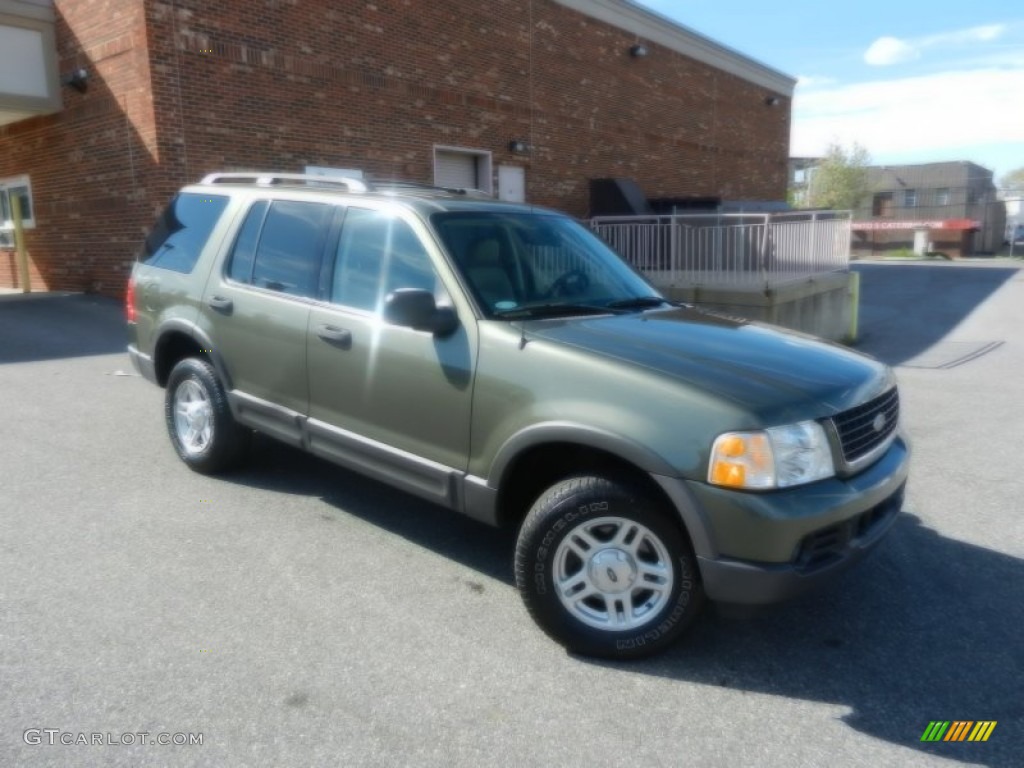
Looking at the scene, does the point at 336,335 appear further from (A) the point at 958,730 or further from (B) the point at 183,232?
(A) the point at 958,730

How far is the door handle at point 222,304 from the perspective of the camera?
4777mm

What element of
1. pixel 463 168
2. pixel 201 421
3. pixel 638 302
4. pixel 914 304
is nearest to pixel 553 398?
pixel 638 302

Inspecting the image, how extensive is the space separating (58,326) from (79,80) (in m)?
4.40

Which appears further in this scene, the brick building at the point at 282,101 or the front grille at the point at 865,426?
the brick building at the point at 282,101

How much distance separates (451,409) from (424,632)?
967 millimetres

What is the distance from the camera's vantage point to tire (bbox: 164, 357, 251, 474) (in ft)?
16.4

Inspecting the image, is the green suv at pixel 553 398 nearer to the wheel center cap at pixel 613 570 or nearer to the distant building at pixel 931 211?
the wheel center cap at pixel 613 570

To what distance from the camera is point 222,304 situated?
480 centimetres

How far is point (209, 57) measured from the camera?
12203 mm

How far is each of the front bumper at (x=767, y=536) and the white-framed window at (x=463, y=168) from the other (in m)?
14.3

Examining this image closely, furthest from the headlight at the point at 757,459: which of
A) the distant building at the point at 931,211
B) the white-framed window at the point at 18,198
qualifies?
the distant building at the point at 931,211

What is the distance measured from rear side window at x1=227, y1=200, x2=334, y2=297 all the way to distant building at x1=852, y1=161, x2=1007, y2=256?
51904 millimetres

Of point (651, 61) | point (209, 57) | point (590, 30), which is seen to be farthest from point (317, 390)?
point (651, 61)

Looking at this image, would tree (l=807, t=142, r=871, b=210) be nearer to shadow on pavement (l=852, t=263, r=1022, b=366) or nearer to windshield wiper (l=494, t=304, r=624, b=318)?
shadow on pavement (l=852, t=263, r=1022, b=366)
